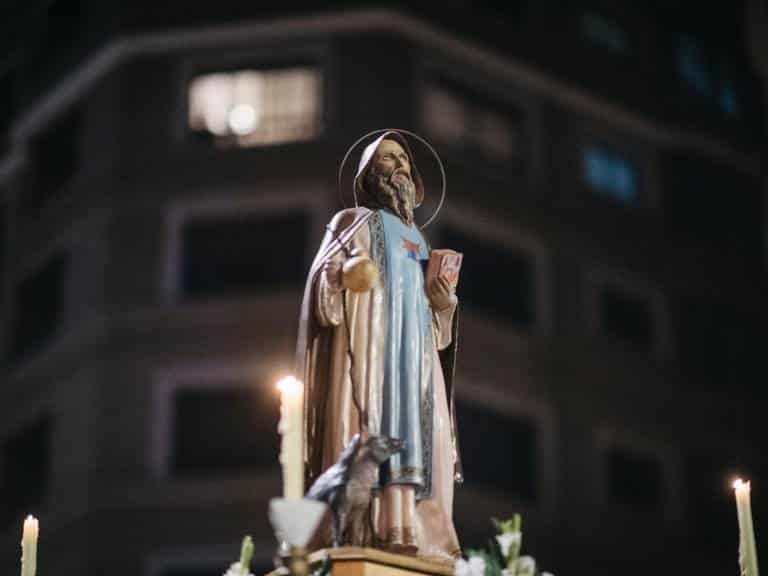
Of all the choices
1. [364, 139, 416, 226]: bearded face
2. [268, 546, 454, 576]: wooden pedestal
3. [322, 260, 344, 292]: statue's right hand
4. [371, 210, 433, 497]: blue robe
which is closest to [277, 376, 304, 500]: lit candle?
[268, 546, 454, 576]: wooden pedestal

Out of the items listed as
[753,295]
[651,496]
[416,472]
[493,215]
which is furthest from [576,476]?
[416,472]

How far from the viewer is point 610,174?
143 feet

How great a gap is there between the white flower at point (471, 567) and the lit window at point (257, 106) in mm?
29322

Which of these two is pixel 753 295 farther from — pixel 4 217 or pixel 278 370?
pixel 4 217

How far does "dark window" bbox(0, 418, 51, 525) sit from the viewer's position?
126 ft

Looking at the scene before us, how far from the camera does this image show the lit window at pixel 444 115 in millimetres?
39469

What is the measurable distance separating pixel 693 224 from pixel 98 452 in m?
15.6

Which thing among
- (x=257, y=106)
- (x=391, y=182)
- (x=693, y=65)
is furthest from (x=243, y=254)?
(x=391, y=182)

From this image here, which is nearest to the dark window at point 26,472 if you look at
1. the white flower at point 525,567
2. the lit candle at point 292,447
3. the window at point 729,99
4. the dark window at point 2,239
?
the dark window at point 2,239

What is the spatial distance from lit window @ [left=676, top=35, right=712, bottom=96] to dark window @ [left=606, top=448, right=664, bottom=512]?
33.8 feet

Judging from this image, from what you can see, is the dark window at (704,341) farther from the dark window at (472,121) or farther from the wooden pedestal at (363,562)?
the wooden pedestal at (363,562)

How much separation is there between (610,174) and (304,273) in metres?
9.53

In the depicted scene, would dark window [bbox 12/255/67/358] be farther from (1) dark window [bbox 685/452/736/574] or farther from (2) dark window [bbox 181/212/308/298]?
(1) dark window [bbox 685/452/736/574]

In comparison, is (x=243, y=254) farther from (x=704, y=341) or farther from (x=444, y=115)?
(x=704, y=341)
